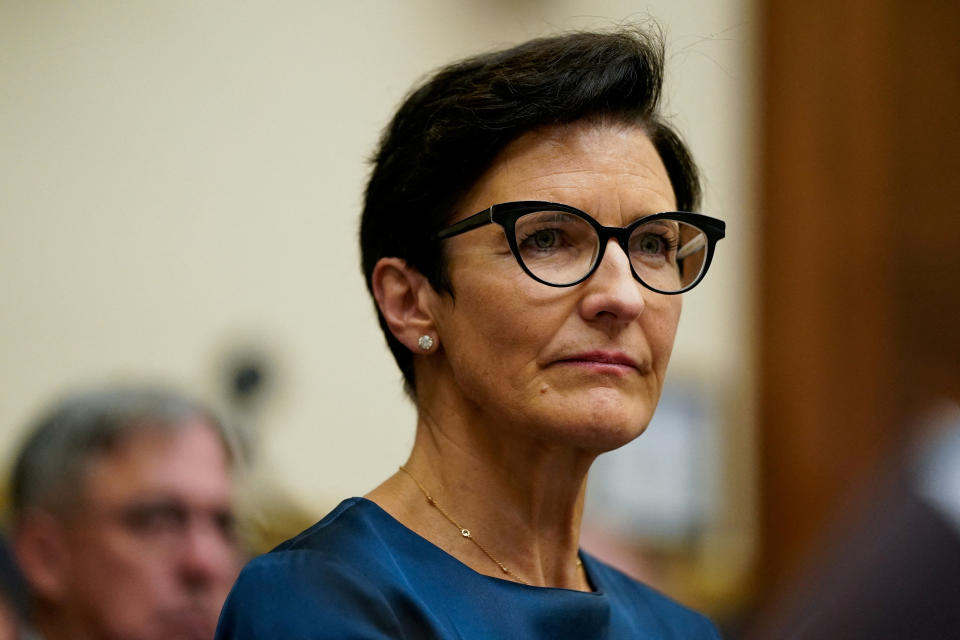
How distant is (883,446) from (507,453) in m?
2.98

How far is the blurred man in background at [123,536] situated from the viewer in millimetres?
2529

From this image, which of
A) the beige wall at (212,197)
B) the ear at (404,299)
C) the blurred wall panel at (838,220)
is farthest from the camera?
the blurred wall panel at (838,220)

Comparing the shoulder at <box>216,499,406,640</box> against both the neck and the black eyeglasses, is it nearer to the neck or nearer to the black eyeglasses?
the neck

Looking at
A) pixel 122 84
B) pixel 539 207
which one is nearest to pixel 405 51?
pixel 122 84

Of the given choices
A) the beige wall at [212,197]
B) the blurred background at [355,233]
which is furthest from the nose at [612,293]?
the beige wall at [212,197]

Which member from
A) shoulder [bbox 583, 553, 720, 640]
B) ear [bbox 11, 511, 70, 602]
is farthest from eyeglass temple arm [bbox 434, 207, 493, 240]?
ear [bbox 11, 511, 70, 602]

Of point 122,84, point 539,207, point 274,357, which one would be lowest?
point 274,357

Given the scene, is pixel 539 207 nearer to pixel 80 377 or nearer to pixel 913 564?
pixel 913 564

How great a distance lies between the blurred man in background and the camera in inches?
99.6

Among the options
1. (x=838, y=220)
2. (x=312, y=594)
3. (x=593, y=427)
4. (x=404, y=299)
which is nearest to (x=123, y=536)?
(x=404, y=299)

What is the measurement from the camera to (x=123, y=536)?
2.56m

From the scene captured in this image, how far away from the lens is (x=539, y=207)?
1569 mm

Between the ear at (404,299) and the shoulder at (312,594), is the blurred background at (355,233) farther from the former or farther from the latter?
the shoulder at (312,594)

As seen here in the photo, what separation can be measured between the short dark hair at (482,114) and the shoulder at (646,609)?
567 mm
